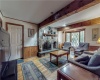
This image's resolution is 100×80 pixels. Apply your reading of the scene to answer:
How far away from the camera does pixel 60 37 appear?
6695 mm

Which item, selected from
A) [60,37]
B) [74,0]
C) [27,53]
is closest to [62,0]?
[74,0]

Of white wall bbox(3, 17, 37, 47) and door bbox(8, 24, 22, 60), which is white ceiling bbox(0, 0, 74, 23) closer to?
door bbox(8, 24, 22, 60)

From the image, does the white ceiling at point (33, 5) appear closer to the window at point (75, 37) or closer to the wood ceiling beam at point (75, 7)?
the wood ceiling beam at point (75, 7)

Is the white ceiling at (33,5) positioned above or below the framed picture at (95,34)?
above

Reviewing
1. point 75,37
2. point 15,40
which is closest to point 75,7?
point 15,40

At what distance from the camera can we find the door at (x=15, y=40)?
139 inches

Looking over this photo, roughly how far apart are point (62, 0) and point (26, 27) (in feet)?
9.59

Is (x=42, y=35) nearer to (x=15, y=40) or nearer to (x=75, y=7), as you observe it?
(x=15, y=40)

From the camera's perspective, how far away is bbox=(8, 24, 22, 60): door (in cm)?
353

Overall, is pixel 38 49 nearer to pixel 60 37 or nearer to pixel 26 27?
pixel 26 27

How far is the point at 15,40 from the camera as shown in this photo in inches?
144

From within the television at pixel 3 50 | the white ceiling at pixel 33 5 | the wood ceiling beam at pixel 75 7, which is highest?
the white ceiling at pixel 33 5

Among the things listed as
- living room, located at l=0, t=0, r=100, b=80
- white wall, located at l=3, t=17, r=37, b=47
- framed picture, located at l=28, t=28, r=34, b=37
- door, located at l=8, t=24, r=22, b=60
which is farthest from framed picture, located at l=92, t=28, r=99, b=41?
door, located at l=8, t=24, r=22, b=60

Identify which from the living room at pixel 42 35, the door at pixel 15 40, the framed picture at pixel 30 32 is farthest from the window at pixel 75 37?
the door at pixel 15 40
